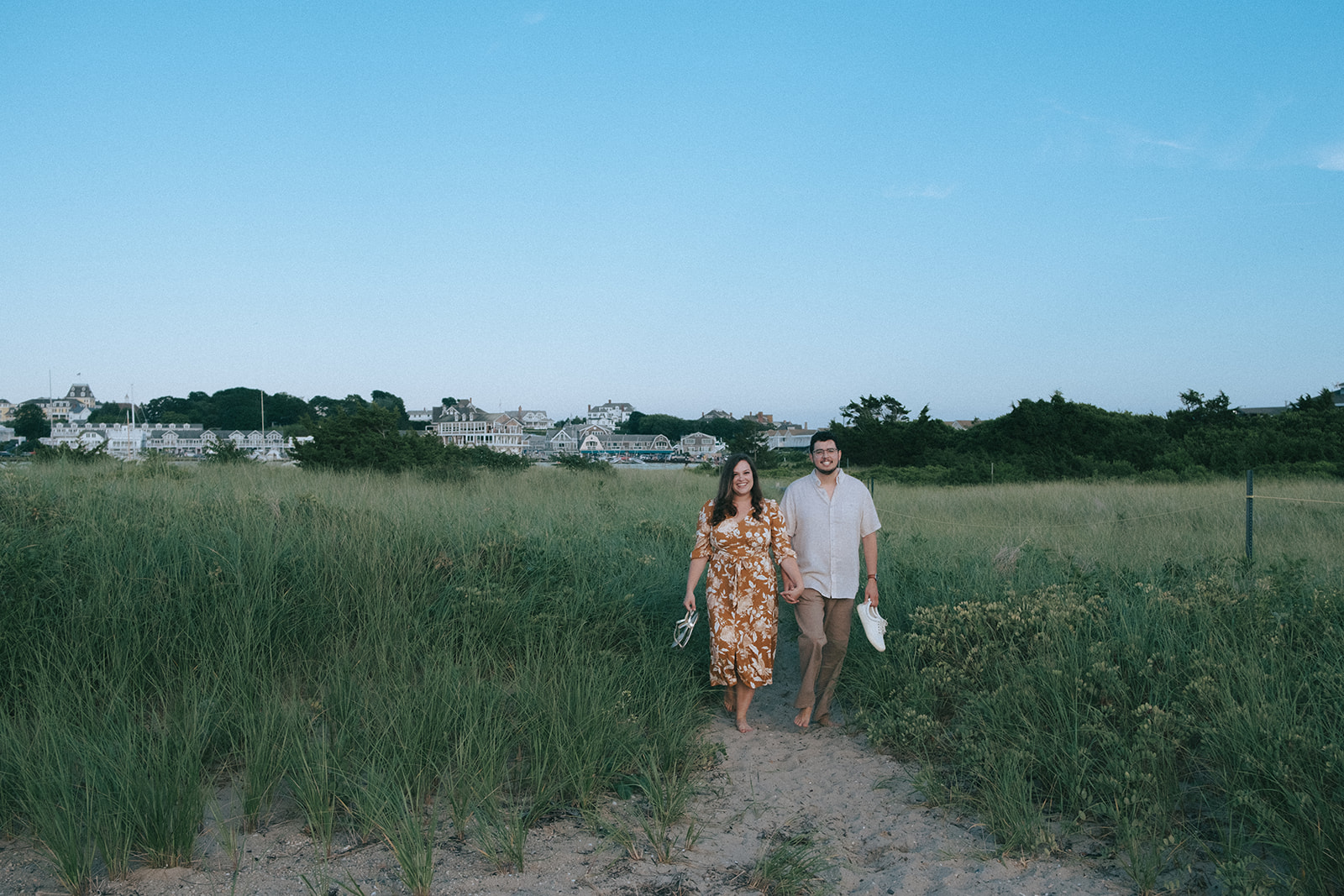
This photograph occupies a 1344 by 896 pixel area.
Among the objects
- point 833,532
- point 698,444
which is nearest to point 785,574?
point 833,532

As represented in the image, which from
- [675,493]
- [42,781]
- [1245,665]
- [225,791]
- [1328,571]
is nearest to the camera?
[42,781]

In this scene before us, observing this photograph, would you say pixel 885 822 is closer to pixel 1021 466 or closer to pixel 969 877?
pixel 969 877

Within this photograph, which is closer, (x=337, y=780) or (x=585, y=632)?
(x=337, y=780)

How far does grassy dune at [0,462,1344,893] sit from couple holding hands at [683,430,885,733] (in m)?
0.36

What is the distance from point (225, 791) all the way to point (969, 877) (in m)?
3.40

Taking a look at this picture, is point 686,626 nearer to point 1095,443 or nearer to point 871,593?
point 871,593

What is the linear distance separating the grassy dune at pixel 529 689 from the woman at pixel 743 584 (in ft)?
1.20

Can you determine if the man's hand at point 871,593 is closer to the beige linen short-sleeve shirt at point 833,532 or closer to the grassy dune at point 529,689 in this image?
the beige linen short-sleeve shirt at point 833,532

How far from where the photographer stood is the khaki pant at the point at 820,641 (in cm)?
503

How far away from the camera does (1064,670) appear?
436 cm

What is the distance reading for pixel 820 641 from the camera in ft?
16.4

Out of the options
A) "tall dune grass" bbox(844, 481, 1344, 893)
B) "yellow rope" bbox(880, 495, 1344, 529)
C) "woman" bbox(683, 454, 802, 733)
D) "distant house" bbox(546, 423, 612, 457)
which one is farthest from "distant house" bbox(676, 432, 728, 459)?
"woman" bbox(683, 454, 802, 733)

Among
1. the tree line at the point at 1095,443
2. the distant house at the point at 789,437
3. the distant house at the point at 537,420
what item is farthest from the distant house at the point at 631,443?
the tree line at the point at 1095,443

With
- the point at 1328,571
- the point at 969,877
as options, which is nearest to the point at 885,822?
the point at 969,877
